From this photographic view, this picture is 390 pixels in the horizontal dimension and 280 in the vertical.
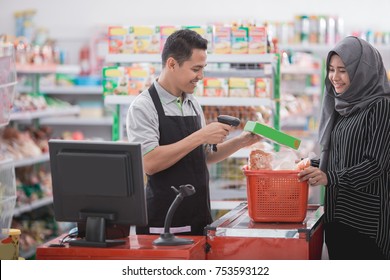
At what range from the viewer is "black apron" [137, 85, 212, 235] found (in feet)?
12.1

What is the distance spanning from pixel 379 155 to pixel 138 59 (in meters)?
2.51

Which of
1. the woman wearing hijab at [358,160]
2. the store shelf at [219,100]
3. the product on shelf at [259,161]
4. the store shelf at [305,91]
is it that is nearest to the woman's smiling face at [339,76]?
the woman wearing hijab at [358,160]

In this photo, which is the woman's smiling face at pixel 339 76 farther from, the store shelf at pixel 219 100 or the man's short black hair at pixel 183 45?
the store shelf at pixel 219 100

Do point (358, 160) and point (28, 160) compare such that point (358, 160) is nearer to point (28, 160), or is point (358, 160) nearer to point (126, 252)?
point (126, 252)

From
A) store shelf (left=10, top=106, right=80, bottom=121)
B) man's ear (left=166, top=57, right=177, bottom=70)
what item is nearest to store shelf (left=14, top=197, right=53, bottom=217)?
store shelf (left=10, top=106, right=80, bottom=121)

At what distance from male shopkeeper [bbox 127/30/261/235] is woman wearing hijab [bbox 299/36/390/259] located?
1.52ft

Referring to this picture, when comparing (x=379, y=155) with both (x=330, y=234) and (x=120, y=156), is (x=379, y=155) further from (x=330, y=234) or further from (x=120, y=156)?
(x=120, y=156)

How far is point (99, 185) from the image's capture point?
2.91 meters

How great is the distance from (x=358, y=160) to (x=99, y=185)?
3.95ft

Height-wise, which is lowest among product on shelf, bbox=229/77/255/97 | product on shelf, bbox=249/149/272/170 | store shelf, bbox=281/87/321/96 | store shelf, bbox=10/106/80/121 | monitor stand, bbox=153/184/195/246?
store shelf, bbox=281/87/321/96

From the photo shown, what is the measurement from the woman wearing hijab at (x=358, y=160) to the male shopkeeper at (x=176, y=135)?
46cm

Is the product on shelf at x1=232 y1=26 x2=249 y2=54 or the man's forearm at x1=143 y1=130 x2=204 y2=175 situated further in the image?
the product on shelf at x1=232 y1=26 x2=249 y2=54

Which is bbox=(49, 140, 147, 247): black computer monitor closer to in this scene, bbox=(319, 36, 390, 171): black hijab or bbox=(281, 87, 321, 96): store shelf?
bbox=(319, 36, 390, 171): black hijab

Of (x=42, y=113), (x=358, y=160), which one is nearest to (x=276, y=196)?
(x=358, y=160)
